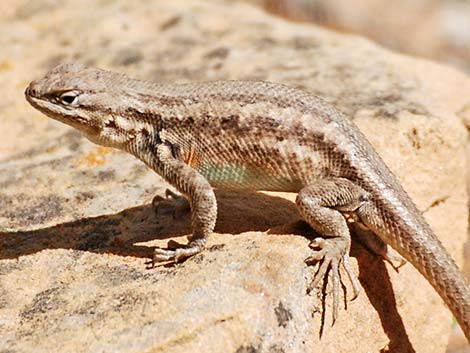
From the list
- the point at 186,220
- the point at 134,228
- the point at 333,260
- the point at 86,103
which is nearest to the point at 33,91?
the point at 86,103

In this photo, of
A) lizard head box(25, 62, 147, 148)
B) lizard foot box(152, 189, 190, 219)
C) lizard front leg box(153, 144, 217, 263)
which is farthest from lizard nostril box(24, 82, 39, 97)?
lizard foot box(152, 189, 190, 219)

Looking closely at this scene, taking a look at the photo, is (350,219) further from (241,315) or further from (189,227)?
(241,315)

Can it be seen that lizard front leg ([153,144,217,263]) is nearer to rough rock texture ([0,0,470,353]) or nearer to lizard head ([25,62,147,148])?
rough rock texture ([0,0,470,353])

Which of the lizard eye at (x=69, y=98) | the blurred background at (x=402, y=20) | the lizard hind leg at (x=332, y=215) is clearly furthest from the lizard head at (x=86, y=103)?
the blurred background at (x=402, y=20)

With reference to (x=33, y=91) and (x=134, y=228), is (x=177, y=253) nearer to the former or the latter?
(x=134, y=228)

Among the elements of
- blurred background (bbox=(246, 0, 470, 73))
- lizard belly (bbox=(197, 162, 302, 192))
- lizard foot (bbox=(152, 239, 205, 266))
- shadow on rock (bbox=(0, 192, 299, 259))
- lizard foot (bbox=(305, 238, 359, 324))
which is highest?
lizard belly (bbox=(197, 162, 302, 192))

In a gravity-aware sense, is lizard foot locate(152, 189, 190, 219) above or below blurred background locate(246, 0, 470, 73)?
above
